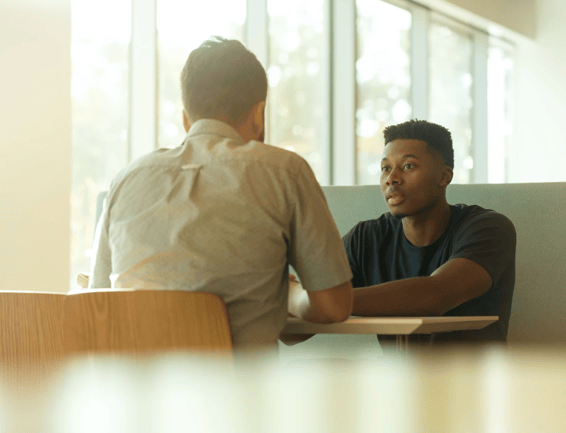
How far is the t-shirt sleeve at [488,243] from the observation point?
1.66 meters

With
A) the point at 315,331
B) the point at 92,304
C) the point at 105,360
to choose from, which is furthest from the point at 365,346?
the point at 105,360

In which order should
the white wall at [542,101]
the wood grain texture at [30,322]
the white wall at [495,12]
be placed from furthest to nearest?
the white wall at [542,101], the white wall at [495,12], the wood grain texture at [30,322]

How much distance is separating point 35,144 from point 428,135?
2.30 meters

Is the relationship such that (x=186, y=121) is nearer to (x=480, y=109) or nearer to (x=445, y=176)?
(x=445, y=176)

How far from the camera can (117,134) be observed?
441 cm

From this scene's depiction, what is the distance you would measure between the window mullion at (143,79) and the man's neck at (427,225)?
2.82 m

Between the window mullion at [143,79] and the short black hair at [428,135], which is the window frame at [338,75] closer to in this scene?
the window mullion at [143,79]

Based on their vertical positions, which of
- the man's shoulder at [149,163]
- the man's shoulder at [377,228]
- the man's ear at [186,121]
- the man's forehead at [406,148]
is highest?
the man's forehead at [406,148]

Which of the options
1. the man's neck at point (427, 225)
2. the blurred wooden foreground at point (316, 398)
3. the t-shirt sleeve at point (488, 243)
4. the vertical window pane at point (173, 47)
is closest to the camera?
the blurred wooden foreground at point (316, 398)

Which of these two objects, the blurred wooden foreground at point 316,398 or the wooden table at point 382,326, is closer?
the blurred wooden foreground at point 316,398

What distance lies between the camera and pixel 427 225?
197 centimetres

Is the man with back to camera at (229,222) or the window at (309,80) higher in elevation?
the window at (309,80)

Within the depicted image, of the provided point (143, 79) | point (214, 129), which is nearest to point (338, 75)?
point (143, 79)

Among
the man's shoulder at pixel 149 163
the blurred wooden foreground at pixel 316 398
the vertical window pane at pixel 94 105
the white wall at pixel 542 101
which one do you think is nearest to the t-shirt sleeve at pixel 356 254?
the man's shoulder at pixel 149 163
